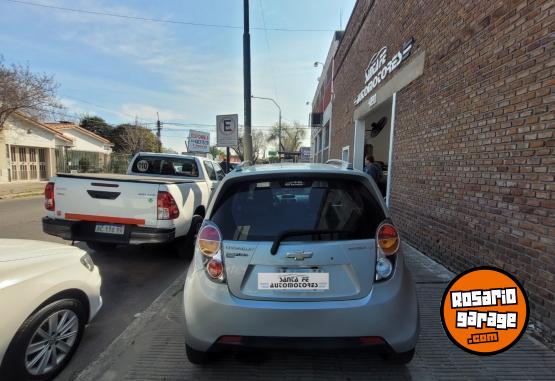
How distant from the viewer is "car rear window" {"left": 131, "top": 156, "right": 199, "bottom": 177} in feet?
24.0

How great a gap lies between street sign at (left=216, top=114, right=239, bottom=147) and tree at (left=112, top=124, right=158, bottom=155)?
42.0 meters

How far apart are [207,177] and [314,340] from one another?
5.50 m

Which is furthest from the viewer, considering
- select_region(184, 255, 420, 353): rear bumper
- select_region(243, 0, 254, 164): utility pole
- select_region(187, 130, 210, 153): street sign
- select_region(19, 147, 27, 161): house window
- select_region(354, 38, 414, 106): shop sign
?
select_region(19, 147, 27, 161): house window

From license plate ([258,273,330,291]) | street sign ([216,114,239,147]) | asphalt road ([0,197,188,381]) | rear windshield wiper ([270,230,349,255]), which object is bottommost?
asphalt road ([0,197,188,381])

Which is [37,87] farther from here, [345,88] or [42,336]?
[42,336]

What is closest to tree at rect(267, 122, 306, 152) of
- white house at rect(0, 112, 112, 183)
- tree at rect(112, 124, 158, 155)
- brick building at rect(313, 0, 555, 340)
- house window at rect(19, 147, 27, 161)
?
tree at rect(112, 124, 158, 155)

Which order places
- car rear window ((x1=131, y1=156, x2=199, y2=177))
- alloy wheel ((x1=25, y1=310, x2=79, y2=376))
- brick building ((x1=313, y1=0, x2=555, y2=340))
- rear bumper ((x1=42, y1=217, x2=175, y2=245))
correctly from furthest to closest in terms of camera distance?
1. car rear window ((x1=131, y1=156, x2=199, y2=177))
2. rear bumper ((x1=42, y1=217, x2=175, y2=245))
3. brick building ((x1=313, y1=0, x2=555, y2=340))
4. alloy wheel ((x1=25, y1=310, x2=79, y2=376))

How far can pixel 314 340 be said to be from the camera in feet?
6.93

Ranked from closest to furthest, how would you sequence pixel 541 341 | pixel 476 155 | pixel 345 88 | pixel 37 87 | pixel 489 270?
pixel 489 270 → pixel 541 341 → pixel 476 155 → pixel 345 88 → pixel 37 87

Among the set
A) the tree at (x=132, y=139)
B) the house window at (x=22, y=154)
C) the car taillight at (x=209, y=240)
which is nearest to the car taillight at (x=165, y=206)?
the car taillight at (x=209, y=240)

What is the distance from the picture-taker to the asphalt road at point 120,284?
302 centimetres

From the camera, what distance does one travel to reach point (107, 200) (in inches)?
187

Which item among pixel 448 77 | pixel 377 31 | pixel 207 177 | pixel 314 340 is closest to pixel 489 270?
pixel 314 340

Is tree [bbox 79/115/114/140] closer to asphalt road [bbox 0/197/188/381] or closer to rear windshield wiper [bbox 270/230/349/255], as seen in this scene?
asphalt road [bbox 0/197/188/381]
